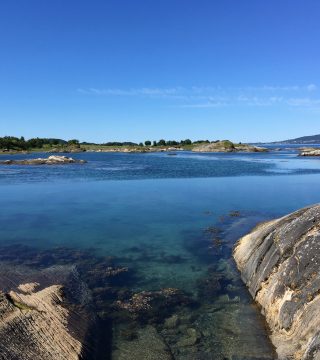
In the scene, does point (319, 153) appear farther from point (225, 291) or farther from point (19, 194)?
point (225, 291)

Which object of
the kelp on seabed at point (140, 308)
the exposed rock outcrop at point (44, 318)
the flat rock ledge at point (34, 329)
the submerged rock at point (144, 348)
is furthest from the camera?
the kelp on seabed at point (140, 308)

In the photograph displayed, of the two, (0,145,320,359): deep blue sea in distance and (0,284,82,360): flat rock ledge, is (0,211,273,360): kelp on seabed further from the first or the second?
(0,284,82,360): flat rock ledge

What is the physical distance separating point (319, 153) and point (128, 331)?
177744 mm

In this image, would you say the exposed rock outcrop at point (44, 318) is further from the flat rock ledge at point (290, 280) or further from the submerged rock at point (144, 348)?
the flat rock ledge at point (290, 280)

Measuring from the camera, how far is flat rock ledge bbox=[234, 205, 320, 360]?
1308 centimetres

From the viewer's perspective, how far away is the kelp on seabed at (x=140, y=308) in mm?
13922

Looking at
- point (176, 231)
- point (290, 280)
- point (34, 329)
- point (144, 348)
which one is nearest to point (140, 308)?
point (144, 348)

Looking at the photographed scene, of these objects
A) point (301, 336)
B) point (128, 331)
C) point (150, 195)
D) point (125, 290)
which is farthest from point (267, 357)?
point (150, 195)

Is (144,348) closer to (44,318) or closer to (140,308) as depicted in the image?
(140,308)

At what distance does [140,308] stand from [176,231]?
14.7 m

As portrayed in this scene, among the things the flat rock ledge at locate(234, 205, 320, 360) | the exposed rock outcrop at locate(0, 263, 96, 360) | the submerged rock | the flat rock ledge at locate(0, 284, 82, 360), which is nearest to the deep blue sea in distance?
the submerged rock

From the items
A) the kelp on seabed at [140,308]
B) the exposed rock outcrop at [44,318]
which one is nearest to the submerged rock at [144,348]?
the kelp on seabed at [140,308]

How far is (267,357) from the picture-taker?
13438 mm

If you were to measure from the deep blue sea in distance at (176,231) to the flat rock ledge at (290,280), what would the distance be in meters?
0.69
